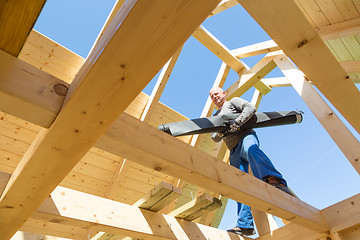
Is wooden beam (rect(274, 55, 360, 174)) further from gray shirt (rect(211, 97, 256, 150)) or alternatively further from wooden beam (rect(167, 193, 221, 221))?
wooden beam (rect(167, 193, 221, 221))

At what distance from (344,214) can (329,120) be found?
2.30ft

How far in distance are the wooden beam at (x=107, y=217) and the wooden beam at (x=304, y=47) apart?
123cm

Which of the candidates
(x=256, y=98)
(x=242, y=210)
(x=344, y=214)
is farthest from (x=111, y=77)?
(x=256, y=98)

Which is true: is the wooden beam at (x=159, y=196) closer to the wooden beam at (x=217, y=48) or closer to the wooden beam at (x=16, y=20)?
the wooden beam at (x=16, y=20)

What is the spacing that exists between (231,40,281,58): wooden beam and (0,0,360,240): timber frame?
1.01ft

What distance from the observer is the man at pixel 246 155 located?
7.11ft

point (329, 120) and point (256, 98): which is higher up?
point (256, 98)

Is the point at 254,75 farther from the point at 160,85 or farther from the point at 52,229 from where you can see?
the point at 52,229

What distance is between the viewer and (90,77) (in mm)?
884

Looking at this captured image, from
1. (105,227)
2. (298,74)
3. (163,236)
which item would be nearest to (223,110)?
(298,74)

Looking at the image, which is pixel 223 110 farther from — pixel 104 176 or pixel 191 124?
pixel 104 176

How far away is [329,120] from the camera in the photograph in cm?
242

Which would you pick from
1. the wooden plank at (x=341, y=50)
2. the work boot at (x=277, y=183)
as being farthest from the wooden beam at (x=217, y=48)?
the work boot at (x=277, y=183)

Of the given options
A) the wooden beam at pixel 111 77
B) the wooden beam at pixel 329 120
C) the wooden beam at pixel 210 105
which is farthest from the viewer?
the wooden beam at pixel 210 105
